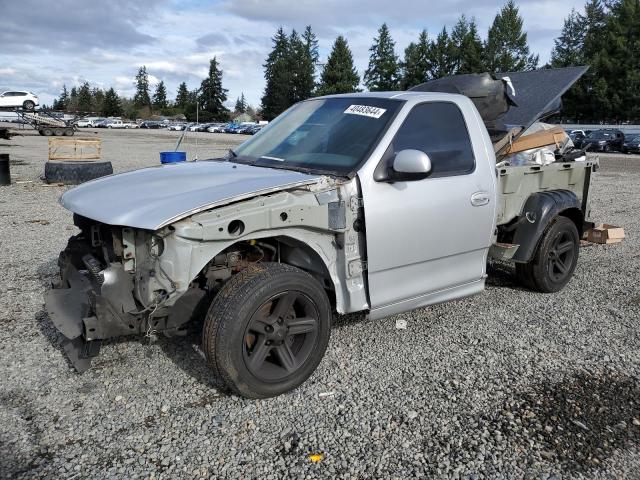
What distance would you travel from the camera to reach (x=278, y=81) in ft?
331

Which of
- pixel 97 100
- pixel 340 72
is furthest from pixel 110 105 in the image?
pixel 340 72

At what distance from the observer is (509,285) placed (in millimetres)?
5848

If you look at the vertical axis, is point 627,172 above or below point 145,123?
below

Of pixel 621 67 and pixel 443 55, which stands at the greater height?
pixel 443 55

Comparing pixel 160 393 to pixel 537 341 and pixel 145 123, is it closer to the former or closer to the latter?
pixel 537 341

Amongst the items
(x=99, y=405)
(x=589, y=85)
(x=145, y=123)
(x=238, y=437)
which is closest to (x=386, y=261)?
(x=238, y=437)

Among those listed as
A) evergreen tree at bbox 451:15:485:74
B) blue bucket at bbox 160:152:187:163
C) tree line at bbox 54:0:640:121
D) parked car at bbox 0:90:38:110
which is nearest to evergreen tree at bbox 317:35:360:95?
tree line at bbox 54:0:640:121

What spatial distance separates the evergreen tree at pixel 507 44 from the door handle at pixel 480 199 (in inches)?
3080

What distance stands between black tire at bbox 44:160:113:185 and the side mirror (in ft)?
34.6

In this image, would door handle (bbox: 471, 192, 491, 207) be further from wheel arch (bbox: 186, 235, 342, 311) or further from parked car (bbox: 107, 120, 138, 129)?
parked car (bbox: 107, 120, 138, 129)

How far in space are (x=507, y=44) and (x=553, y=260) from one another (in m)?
80.8

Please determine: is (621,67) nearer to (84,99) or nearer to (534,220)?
(534,220)

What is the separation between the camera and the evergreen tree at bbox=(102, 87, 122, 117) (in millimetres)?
120125

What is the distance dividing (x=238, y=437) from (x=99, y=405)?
0.94 metres
